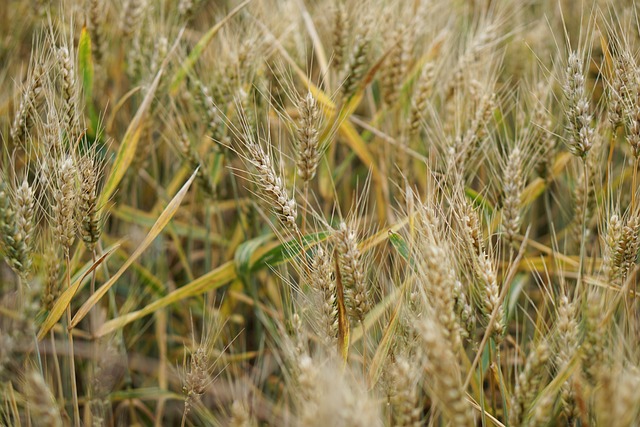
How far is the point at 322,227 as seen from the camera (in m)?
1.42

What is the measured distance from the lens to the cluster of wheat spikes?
1.02m

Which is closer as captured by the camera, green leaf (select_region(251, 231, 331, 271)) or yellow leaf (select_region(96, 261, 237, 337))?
green leaf (select_region(251, 231, 331, 271))

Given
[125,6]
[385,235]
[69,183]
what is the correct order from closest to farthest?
[69,183] < [385,235] < [125,6]

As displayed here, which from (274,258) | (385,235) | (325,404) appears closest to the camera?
(325,404)

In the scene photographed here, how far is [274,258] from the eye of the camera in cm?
142

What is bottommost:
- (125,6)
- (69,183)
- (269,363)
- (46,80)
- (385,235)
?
(269,363)

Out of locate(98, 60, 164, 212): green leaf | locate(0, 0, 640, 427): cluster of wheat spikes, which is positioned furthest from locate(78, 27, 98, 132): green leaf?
locate(98, 60, 164, 212): green leaf

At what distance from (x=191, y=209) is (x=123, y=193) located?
0.20 m

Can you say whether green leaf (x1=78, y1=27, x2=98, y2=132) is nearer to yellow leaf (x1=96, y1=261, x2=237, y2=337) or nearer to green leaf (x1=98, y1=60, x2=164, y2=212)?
green leaf (x1=98, y1=60, x2=164, y2=212)

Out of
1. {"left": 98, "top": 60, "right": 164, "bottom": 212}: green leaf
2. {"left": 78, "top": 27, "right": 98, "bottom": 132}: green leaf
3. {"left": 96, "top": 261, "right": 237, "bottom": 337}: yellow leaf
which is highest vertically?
{"left": 78, "top": 27, "right": 98, "bottom": 132}: green leaf

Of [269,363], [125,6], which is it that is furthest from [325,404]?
[125,6]

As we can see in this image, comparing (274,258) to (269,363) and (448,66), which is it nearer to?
(269,363)

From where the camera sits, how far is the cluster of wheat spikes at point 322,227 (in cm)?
102

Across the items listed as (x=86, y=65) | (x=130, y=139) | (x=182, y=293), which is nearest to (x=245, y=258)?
(x=182, y=293)
